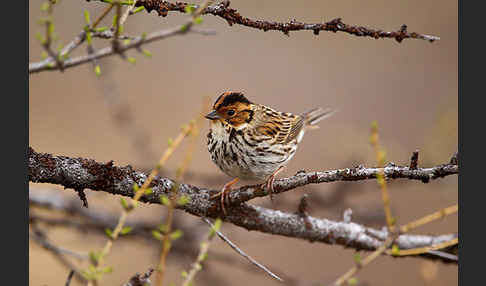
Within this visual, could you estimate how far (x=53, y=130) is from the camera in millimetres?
6352

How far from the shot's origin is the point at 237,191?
2.96 meters

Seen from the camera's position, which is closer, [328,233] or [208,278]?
[328,233]

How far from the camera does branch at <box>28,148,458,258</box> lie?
248 cm

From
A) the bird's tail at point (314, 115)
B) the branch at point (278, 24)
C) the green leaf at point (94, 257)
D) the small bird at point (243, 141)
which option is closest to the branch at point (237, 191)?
the small bird at point (243, 141)

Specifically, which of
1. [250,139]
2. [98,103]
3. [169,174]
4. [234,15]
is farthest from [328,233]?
[98,103]

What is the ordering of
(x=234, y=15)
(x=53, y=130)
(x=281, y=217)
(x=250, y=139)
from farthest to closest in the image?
(x=53, y=130)
(x=250, y=139)
(x=281, y=217)
(x=234, y=15)

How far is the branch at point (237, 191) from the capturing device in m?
2.48

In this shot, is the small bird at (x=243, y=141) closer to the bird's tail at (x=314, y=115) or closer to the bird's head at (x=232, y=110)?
the bird's head at (x=232, y=110)

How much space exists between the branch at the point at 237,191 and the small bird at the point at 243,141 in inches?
15.9

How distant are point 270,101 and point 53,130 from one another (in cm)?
285

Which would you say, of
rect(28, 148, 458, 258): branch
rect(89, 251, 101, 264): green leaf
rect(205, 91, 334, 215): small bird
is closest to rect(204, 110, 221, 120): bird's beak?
rect(205, 91, 334, 215): small bird

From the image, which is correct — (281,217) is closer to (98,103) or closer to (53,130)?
(53,130)

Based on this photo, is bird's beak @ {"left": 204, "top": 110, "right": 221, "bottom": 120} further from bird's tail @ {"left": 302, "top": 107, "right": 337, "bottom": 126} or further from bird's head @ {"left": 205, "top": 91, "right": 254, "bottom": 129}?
bird's tail @ {"left": 302, "top": 107, "right": 337, "bottom": 126}

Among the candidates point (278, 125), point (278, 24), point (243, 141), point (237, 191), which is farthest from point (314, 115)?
→ point (278, 24)
